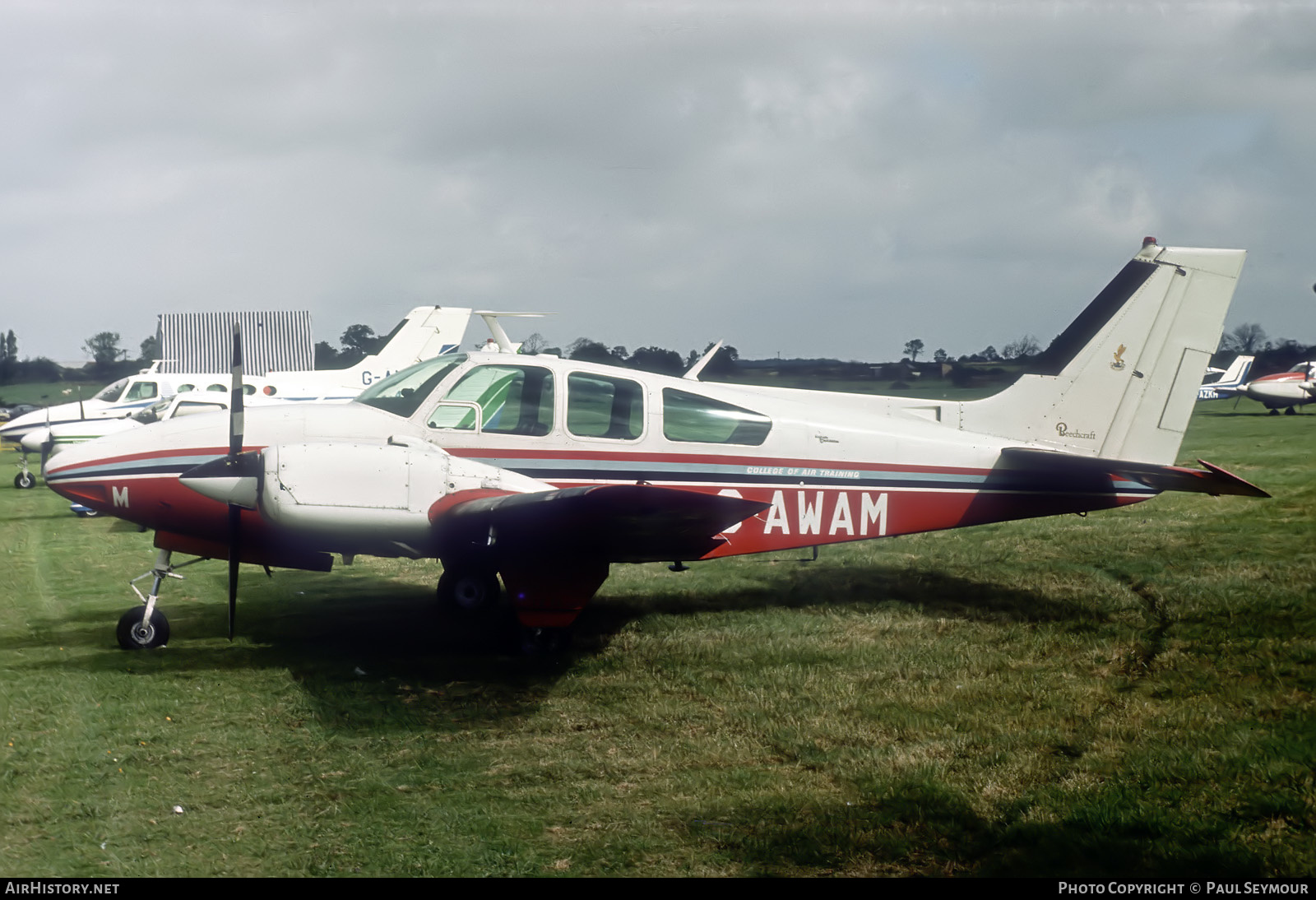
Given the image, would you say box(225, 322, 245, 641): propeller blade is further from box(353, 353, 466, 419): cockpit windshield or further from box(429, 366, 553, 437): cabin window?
box(429, 366, 553, 437): cabin window

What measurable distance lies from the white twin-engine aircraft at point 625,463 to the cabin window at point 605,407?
0.02 m

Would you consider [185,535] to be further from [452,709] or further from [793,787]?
[793,787]

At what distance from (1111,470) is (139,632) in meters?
7.97

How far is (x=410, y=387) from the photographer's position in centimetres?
766

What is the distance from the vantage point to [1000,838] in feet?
13.4

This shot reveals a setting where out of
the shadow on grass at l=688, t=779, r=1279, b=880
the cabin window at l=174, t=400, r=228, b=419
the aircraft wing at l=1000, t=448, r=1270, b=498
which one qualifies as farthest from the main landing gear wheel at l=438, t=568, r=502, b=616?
the cabin window at l=174, t=400, r=228, b=419

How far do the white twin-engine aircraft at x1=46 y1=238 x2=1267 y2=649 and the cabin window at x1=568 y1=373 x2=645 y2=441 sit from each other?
0.05 feet

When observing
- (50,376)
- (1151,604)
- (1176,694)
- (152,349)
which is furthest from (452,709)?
(152,349)

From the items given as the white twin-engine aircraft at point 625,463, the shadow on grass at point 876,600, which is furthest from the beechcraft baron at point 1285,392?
the shadow on grass at point 876,600

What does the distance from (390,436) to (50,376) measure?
82.4ft

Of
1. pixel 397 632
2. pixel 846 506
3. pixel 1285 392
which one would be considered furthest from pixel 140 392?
pixel 1285 392

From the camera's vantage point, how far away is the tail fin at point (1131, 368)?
8.57 m

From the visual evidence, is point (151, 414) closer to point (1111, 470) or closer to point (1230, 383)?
point (1111, 470)

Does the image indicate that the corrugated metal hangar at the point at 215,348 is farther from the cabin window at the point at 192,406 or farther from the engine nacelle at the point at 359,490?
the engine nacelle at the point at 359,490
